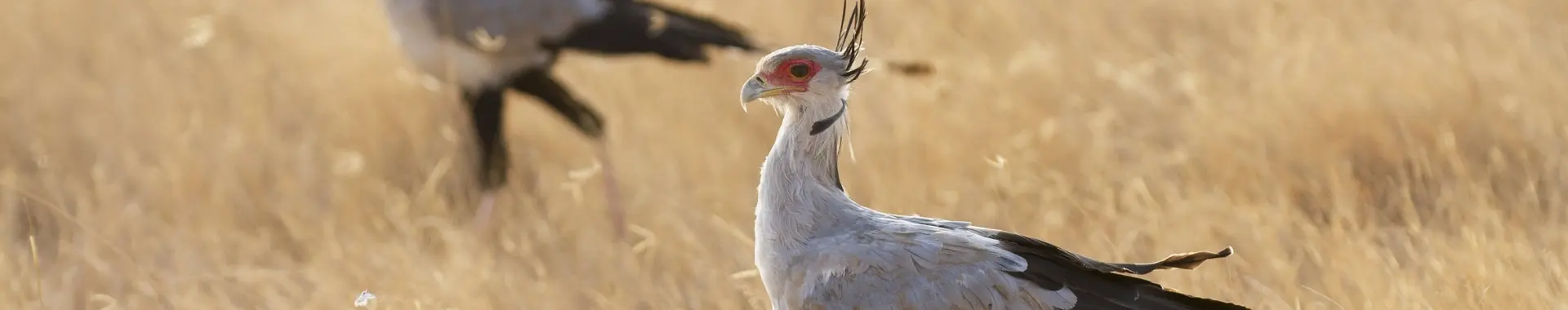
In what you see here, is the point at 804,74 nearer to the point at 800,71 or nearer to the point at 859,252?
the point at 800,71

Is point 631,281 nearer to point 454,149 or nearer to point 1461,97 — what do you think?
point 454,149

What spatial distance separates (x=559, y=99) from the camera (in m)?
4.90

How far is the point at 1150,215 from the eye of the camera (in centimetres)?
349

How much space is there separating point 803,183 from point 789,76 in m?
0.19

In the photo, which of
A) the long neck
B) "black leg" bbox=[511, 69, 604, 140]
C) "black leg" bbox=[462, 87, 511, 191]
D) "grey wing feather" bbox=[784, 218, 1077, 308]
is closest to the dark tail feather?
"black leg" bbox=[511, 69, 604, 140]

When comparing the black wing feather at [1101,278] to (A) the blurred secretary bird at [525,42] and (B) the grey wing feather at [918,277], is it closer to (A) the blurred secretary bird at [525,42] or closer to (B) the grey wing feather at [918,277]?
(B) the grey wing feather at [918,277]

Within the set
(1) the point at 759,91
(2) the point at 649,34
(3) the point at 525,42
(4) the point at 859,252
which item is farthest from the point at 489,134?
(4) the point at 859,252

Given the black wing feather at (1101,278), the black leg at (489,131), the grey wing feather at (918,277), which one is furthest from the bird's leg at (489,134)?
the black wing feather at (1101,278)

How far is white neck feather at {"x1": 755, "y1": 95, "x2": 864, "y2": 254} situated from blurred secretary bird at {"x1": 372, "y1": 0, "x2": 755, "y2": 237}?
2.00 metres

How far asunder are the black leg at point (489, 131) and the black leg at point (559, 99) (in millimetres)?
88

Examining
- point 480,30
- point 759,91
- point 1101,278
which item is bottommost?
point 1101,278

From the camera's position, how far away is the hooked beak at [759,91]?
255 centimetres

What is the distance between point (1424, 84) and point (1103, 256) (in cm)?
127

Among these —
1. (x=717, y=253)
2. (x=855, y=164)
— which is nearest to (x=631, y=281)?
(x=717, y=253)
